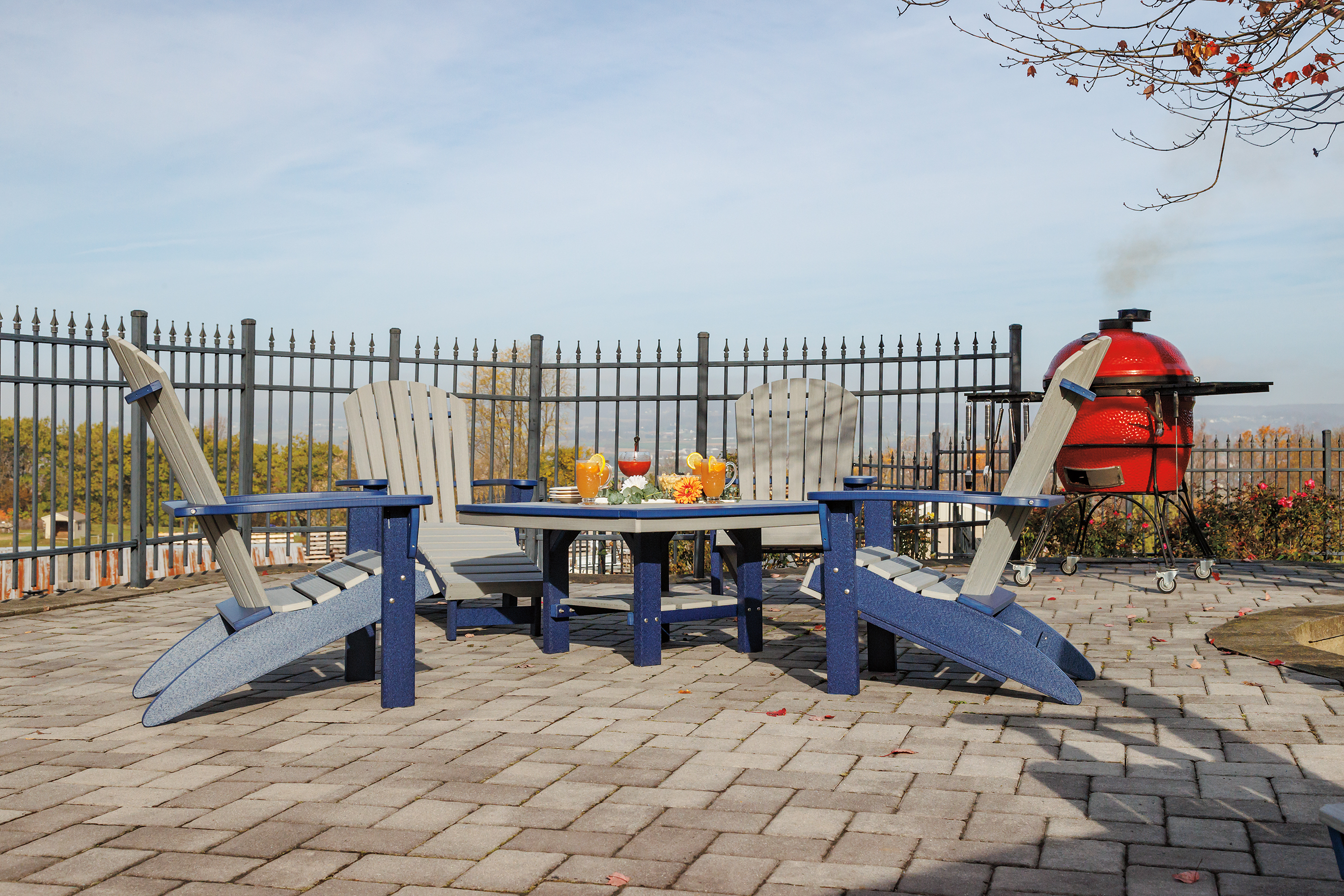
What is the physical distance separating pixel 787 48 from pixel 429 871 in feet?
20.2

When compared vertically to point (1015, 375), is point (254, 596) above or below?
below

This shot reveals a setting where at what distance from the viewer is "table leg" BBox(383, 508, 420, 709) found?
3770 millimetres

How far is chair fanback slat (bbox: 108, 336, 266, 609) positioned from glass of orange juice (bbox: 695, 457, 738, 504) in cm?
201

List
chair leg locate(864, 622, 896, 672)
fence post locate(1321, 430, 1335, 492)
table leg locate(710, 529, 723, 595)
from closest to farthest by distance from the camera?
1. chair leg locate(864, 622, 896, 672)
2. table leg locate(710, 529, 723, 595)
3. fence post locate(1321, 430, 1335, 492)

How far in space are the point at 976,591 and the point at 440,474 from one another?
139 inches

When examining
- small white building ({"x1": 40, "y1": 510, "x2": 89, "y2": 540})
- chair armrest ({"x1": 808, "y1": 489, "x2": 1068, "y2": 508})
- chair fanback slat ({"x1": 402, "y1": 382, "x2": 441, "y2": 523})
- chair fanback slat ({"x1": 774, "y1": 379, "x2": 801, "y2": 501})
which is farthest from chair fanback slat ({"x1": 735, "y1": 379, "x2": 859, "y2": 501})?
small white building ({"x1": 40, "y1": 510, "x2": 89, "y2": 540})

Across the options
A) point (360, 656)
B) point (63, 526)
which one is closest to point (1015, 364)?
point (360, 656)

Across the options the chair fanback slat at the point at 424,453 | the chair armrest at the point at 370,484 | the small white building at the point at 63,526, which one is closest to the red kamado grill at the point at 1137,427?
the chair fanback slat at the point at 424,453

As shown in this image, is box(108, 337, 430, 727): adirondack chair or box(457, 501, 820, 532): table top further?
box(457, 501, 820, 532): table top

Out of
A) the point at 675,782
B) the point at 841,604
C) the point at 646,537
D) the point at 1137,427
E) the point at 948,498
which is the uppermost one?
the point at 1137,427

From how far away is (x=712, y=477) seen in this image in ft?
15.6

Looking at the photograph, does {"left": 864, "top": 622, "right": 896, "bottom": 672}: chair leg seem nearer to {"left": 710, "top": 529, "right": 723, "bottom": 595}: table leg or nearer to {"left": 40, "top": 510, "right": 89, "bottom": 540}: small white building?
{"left": 710, "top": 529, "right": 723, "bottom": 595}: table leg

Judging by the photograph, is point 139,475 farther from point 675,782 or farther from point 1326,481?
point 1326,481

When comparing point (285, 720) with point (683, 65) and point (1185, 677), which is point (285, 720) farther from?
point (683, 65)
